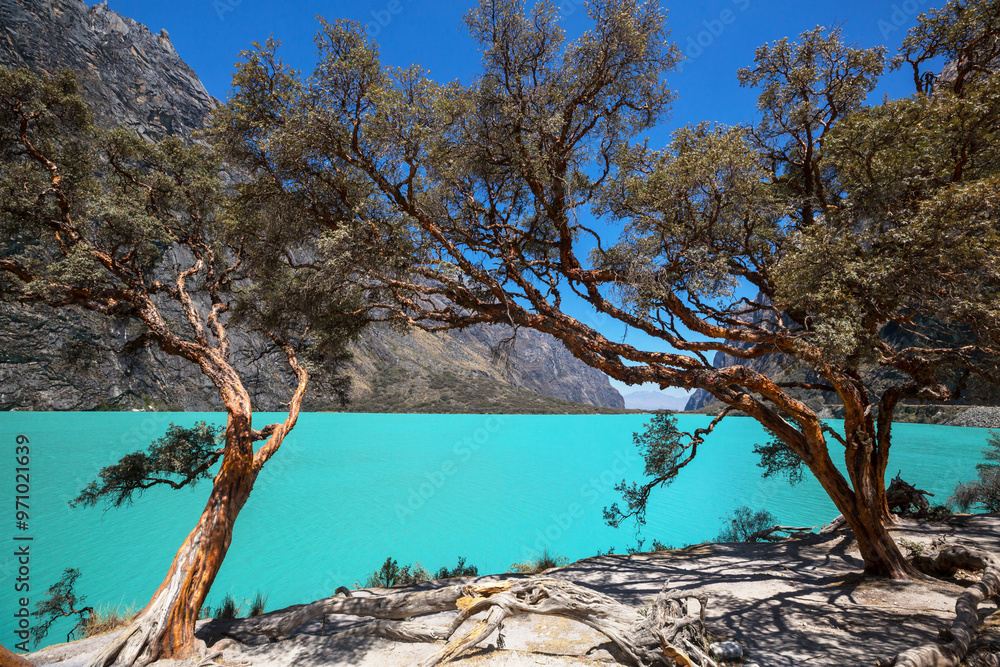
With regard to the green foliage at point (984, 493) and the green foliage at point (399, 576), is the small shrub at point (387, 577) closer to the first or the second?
the green foliage at point (399, 576)

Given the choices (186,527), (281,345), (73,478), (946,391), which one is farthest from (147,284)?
(73,478)

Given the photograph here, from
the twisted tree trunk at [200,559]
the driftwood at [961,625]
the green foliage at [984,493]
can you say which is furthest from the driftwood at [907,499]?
the twisted tree trunk at [200,559]

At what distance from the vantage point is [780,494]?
20875 millimetres

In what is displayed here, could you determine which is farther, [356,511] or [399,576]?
[356,511]

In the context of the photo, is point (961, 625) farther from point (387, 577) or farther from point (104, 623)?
point (104, 623)

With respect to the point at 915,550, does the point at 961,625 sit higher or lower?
higher

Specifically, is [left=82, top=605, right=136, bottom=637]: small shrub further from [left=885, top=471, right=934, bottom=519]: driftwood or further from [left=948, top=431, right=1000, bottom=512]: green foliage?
[left=948, top=431, right=1000, bottom=512]: green foliage

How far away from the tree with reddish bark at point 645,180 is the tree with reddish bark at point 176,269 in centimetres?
124

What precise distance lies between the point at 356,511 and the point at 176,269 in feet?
38.8

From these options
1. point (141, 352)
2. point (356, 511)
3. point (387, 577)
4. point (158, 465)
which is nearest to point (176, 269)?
point (141, 352)

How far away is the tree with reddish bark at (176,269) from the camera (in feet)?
15.8

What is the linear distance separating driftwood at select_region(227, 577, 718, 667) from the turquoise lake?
482cm

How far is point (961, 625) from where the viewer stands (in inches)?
135

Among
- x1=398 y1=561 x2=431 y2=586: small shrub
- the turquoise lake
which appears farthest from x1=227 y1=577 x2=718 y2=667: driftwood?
the turquoise lake
